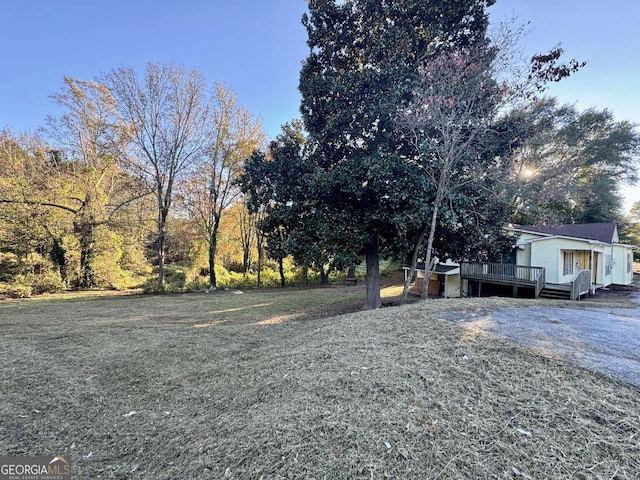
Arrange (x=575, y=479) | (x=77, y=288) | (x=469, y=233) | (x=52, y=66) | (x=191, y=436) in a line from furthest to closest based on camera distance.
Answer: (x=77, y=288), (x=52, y=66), (x=469, y=233), (x=191, y=436), (x=575, y=479)

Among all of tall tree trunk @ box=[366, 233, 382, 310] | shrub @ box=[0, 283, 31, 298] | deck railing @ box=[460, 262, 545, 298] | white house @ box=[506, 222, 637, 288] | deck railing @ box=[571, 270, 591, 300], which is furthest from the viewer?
white house @ box=[506, 222, 637, 288]

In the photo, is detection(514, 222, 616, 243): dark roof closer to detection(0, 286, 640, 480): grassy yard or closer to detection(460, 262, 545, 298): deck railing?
detection(460, 262, 545, 298): deck railing

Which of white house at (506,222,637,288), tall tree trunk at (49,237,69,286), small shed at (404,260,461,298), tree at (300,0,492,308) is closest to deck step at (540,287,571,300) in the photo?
white house at (506,222,637,288)

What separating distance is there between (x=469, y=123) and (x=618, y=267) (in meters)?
15.3

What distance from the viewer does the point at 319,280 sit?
21250 mm

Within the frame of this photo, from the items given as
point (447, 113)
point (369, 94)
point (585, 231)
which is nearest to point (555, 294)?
point (585, 231)

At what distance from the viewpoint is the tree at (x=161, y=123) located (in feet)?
51.2

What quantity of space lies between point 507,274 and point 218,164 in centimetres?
1627

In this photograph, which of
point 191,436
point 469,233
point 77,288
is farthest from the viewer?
point 77,288

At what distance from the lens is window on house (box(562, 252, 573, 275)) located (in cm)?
→ 1360

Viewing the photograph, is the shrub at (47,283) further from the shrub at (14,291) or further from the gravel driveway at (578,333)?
the gravel driveway at (578,333)

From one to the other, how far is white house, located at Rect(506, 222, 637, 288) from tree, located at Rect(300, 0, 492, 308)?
618 centimetres

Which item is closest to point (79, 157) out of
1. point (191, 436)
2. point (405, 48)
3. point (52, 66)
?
point (52, 66)

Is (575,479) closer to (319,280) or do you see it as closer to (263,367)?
(263,367)
